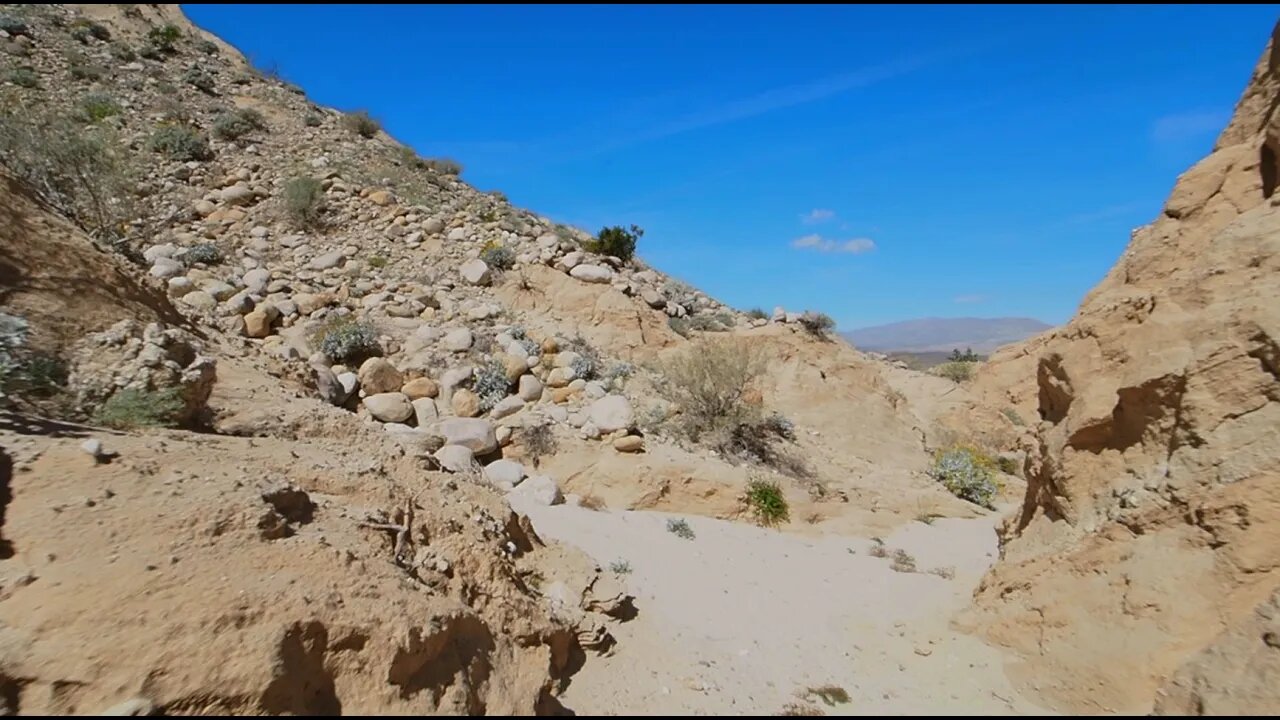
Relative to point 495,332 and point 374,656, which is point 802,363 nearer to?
point 495,332

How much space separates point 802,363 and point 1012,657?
9.28 metres

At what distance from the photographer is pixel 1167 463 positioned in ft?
12.4

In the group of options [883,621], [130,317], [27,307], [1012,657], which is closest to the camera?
[27,307]

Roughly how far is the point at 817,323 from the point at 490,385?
28.8 feet

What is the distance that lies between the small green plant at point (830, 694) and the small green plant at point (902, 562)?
10.3 ft

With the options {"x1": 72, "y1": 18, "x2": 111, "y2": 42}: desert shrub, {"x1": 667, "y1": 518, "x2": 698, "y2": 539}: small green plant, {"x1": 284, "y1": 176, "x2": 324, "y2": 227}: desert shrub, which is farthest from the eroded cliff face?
{"x1": 72, "y1": 18, "x2": 111, "y2": 42}: desert shrub

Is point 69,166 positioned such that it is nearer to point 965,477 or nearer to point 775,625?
point 775,625

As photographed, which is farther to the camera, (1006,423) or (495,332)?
(1006,423)

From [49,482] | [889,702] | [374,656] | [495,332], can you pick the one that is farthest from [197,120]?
[889,702]

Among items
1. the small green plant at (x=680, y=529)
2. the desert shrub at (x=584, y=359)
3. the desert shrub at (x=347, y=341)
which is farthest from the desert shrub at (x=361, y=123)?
the small green plant at (x=680, y=529)

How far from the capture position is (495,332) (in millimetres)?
11055

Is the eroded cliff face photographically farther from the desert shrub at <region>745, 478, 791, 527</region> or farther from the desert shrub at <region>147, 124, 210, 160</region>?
the desert shrub at <region>147, 124, 210, 160</region>

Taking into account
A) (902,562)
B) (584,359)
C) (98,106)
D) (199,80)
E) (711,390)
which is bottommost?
(902,562)

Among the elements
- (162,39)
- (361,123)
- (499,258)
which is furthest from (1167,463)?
(162,39)
